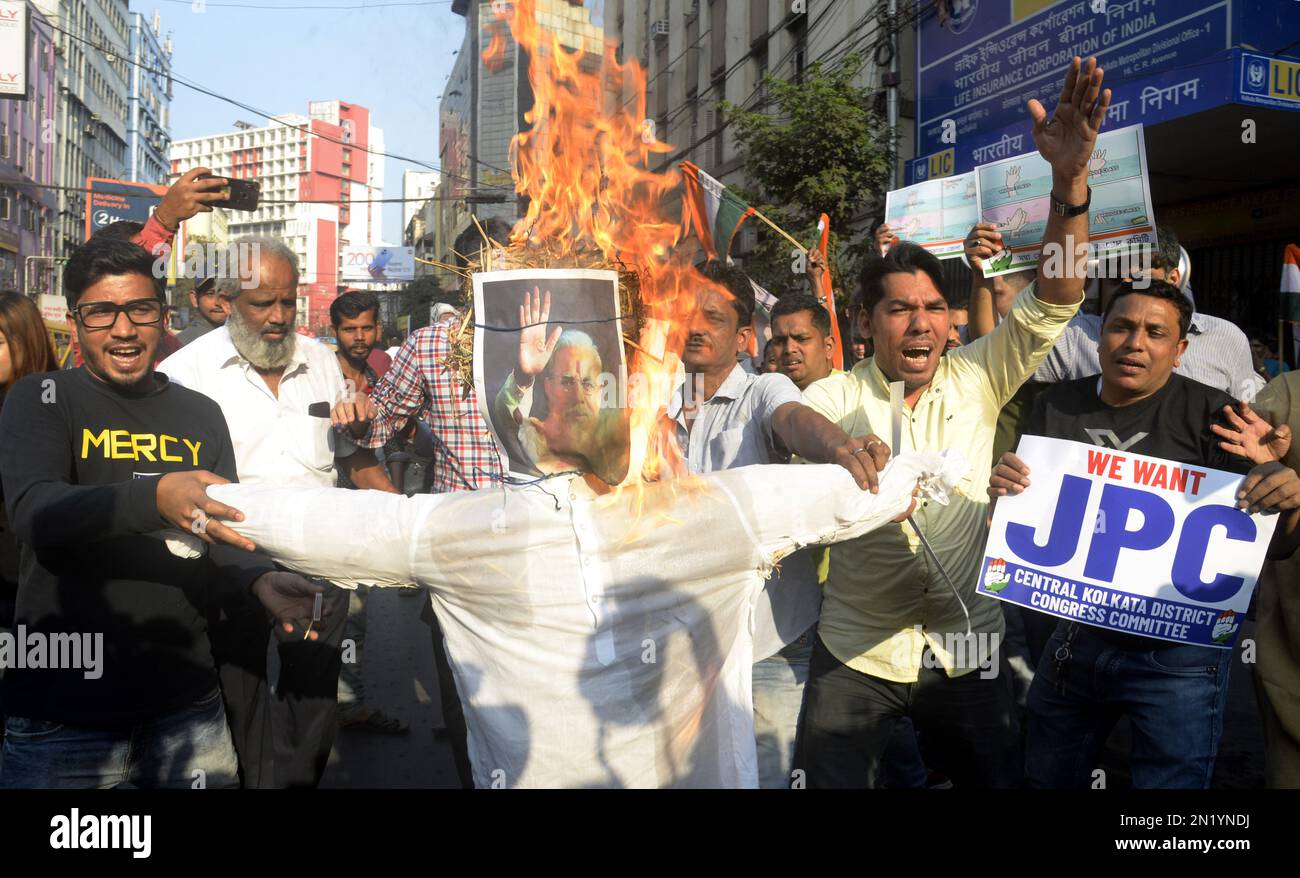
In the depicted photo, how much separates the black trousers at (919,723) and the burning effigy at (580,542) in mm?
780

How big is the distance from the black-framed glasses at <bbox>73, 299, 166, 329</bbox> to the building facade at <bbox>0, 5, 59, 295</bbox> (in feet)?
133

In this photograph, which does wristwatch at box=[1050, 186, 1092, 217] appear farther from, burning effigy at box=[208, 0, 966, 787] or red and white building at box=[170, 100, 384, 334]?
red and white building at box=[170, 100, 384, 334]

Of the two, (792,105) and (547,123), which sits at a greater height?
(792,105)

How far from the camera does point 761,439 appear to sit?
134 inches

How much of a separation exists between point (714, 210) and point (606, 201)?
2781mm

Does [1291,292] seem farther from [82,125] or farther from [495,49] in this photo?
[82,125]

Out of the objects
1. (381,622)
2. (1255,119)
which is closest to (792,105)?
(1255,119)

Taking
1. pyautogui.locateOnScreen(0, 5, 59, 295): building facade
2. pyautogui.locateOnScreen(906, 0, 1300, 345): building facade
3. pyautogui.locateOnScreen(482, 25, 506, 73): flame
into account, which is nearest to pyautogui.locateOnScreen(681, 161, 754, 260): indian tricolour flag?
pyautogui.locateOnScreen(482, 25, 506, 73): flame

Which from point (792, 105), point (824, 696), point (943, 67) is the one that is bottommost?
point (824, 696)

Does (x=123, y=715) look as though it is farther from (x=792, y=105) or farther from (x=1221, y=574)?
(x=792, y=105)

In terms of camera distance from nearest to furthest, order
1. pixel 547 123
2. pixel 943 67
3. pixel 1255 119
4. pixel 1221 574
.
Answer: pixel 547 123 → pixel 1221 574 → pixel 1255 119 → pixel 943 67

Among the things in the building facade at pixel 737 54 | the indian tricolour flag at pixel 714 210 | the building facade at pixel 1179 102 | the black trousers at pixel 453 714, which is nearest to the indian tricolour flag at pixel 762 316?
the indian tricolour flag at pixel 714 210

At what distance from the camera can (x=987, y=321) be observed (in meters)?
3.91
